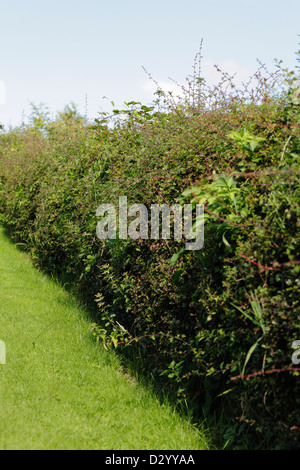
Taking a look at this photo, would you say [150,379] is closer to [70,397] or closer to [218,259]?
[70,397]

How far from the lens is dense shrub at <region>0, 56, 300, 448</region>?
291 cm

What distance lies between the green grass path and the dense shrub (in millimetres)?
263

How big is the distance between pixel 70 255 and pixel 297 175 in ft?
14.7

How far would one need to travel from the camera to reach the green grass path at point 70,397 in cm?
345

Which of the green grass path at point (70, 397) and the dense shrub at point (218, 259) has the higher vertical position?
the dense shrub at point (218, 259)

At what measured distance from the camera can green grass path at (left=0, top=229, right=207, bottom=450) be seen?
345 centimetres

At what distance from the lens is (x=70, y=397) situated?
4.06 metres

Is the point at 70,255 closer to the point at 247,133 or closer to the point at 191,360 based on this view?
the point at 191,360

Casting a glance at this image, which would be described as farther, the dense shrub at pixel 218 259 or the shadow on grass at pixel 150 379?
the shadow on grass at pixel 150 379

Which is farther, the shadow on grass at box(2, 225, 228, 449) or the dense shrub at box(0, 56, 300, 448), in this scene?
the shadow on grass at box(2, 225, 228, 449)

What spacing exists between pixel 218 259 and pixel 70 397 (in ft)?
5.89

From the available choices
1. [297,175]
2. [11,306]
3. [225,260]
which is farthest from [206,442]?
[11,306]

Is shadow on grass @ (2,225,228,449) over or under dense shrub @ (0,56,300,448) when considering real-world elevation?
under

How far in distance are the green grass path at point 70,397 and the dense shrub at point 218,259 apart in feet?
0.86
